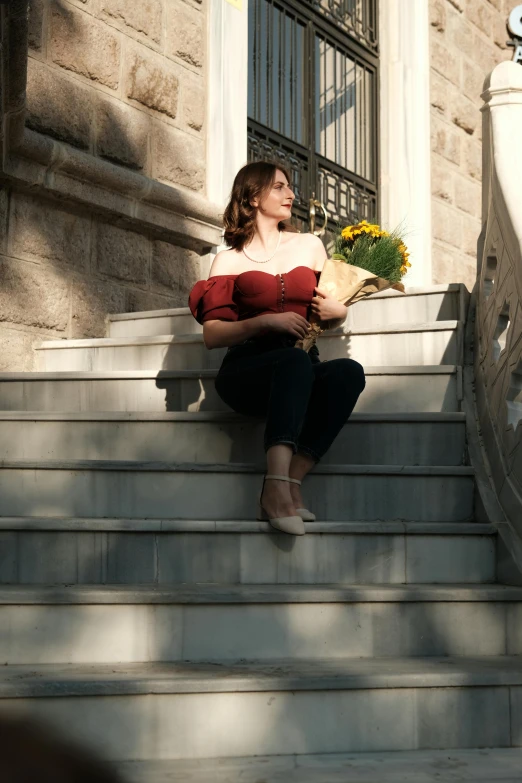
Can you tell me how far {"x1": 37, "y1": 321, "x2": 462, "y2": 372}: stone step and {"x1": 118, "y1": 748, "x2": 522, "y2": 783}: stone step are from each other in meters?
1.98

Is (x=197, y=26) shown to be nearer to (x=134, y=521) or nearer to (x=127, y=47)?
(x=127, y=47)

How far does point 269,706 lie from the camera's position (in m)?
2.21

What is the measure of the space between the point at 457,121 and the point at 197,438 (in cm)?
642

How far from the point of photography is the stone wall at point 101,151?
464 centimetres

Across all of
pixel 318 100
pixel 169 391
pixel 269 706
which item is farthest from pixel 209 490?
pixel 318 100

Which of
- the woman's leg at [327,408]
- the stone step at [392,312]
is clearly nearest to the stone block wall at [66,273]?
the stone step at [392,312]

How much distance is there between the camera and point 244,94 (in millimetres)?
6211

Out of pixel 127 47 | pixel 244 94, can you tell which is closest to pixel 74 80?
pixel 127 47

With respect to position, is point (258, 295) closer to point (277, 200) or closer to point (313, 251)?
point (313, 251)

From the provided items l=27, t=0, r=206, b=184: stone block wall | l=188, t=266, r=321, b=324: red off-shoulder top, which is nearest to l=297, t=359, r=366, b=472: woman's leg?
l=188, t=266, r=321, b=324: red off-shoulder top

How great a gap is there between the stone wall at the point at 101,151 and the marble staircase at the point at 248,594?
3.08ft

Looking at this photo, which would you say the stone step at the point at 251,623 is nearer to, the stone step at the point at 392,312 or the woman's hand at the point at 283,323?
the woman's hand at the point at 283,323

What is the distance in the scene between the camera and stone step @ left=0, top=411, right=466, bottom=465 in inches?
132

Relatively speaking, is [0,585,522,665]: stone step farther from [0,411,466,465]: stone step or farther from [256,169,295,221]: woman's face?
[256,169,295,221]: woman's face
